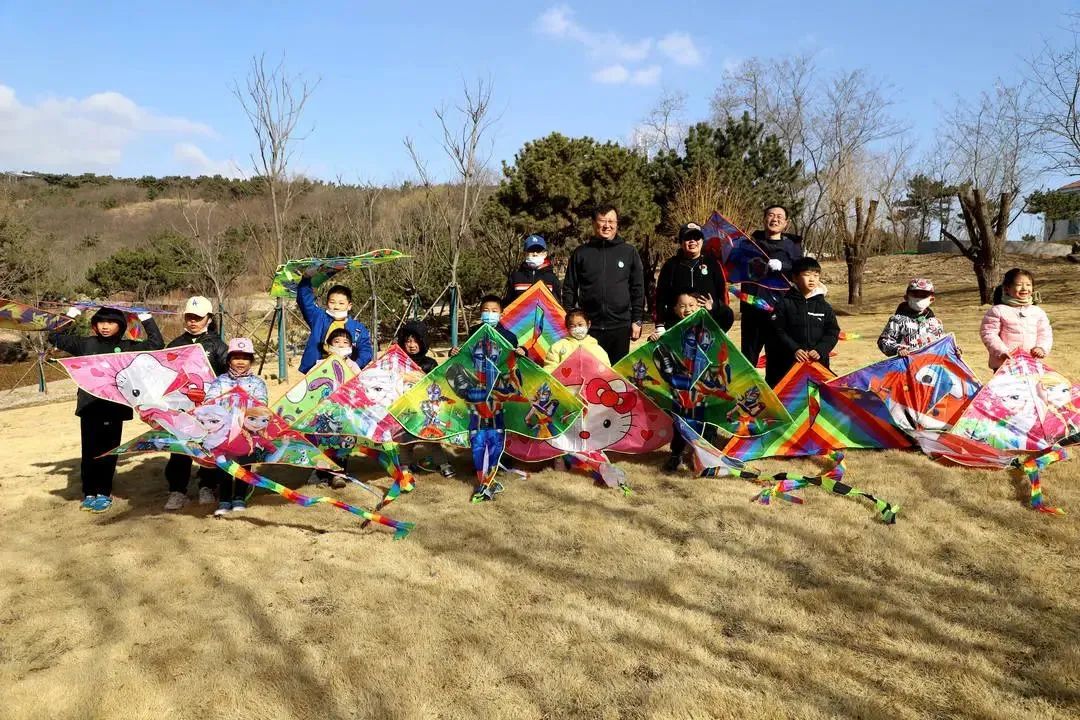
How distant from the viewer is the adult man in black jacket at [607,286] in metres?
5.13

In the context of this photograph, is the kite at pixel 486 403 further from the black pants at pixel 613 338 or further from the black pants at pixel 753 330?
the black pants at pixel 753 330

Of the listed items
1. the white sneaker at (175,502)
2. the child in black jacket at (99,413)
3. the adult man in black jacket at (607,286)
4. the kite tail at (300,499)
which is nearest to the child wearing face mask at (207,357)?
the white sneaker at (175,502)

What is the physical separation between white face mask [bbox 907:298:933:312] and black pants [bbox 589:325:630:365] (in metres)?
1.98

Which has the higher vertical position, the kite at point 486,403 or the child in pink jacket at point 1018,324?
the child in pink jacket at point 1018,324

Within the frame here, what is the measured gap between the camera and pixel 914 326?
4879 mm

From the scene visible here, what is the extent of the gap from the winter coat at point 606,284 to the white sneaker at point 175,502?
2.94 metres

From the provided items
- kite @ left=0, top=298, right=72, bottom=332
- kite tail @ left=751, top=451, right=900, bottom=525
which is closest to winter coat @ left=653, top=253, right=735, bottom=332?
kite tail @ left=751, top=451, right=900, bottom=525

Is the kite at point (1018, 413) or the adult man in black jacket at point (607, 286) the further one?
the adult man in black jacket at point (607, 286)

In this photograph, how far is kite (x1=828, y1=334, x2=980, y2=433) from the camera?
471cm

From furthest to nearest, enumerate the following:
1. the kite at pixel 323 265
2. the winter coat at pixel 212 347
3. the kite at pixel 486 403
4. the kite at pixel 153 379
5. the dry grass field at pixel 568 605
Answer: the kite at pixel 323 265, the winter coat at pixel 212 347, the kite at pixel 486 403, the kite at pixel 153 379, the dry grass field at pixel 568 605

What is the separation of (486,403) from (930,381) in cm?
299

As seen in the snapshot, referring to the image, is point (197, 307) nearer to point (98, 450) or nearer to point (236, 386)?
point (236, 386)

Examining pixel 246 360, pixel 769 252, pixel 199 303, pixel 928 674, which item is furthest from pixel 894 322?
pixel 199 303

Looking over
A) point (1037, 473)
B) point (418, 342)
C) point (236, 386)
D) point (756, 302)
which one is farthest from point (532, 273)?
point (1037, 473)
